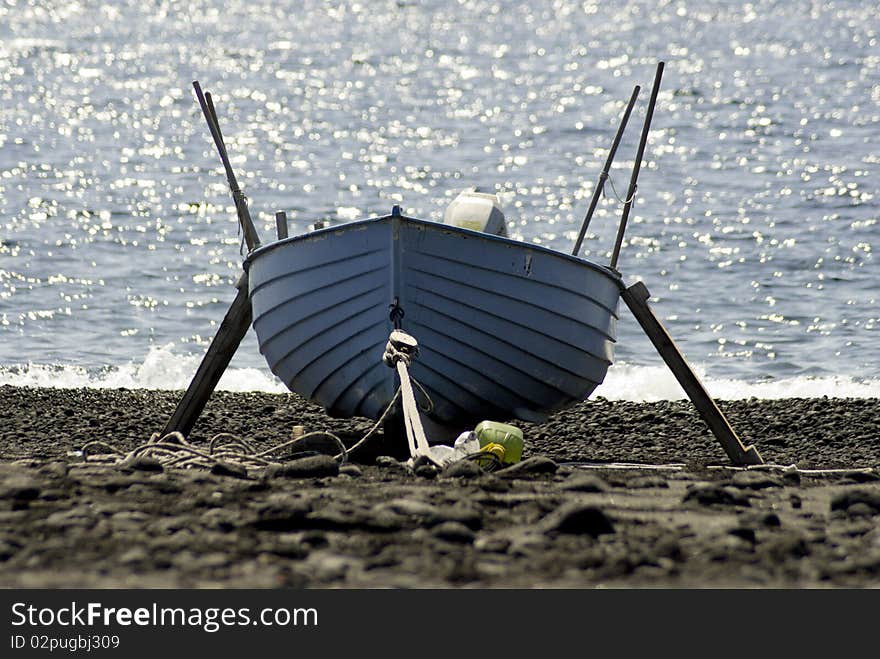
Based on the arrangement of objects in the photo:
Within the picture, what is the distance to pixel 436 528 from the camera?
228 inches

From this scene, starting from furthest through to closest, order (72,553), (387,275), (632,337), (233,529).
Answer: (632,337) < (387,275) < (233,529) < (72,553)

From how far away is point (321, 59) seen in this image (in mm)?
40469

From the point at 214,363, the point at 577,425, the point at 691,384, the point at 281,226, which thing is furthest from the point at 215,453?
the point at 577,425

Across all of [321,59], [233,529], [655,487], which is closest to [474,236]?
[655,487]

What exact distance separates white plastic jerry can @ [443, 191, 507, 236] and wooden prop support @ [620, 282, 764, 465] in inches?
35.3

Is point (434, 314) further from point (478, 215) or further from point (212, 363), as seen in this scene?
point (212, 363)

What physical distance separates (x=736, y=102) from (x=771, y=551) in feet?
90.6

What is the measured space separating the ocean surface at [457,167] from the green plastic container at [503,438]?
19.4 ft

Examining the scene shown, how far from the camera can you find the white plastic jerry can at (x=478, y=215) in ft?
31.1

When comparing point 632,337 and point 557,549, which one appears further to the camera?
point 632,337

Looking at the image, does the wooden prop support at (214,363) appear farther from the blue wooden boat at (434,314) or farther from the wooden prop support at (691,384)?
the wooden prop support at (691,384)
